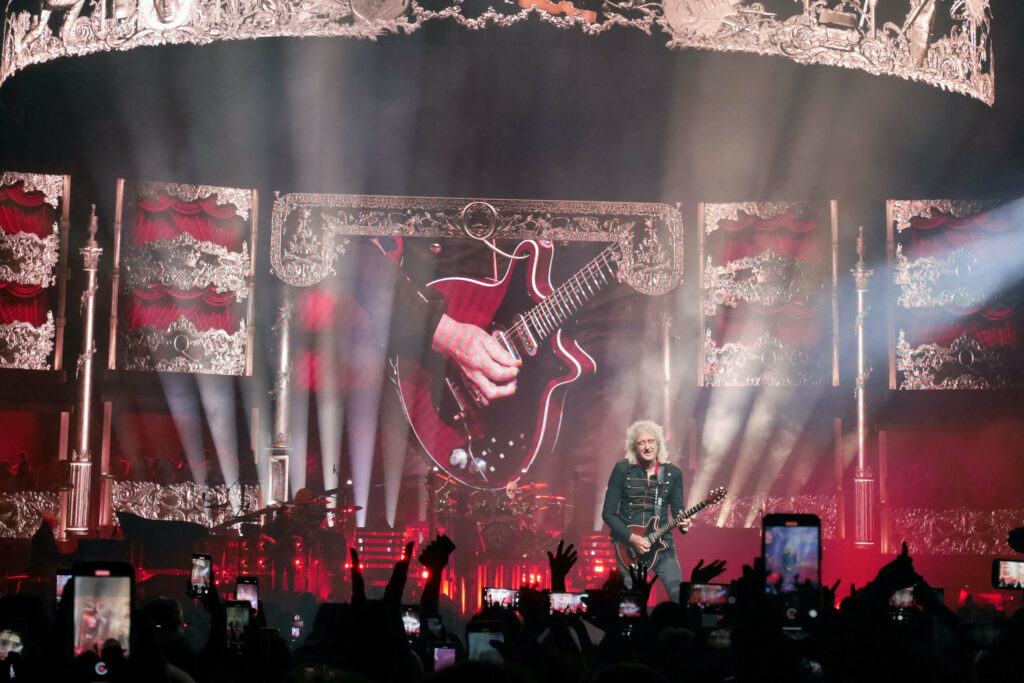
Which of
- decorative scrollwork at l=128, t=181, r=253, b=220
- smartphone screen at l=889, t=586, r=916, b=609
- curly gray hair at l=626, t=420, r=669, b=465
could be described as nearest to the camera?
smartphone screen at l=889, t=586, r=916, b=609

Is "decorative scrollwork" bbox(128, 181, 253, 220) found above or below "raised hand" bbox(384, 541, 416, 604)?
above

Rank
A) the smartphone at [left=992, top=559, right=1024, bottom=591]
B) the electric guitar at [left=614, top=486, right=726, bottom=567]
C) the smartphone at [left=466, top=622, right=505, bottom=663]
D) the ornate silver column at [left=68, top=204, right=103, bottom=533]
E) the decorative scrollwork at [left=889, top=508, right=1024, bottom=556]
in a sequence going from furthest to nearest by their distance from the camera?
the decorative scrollwork at [left=889, top=508, right=1024, bottom=556] → the ornate silver column at [left=68, top=204, right=103, bottom=533] → the electric guitar at [left=614, top=486, right=726, bottom=567] → the smartphone at [left=992, top=559, right=1024, bottom=591] → the smartphone at [left=466, top=622, right=505, bottom=663]

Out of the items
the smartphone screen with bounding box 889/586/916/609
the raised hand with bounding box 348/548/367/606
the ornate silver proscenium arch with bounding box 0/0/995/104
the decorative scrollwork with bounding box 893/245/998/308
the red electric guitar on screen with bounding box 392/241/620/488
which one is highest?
the ornate silver proscenium arch with bounding box 0/0/995/104

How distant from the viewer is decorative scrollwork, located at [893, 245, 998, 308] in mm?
15992

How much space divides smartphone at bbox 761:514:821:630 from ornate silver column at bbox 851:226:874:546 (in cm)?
1273

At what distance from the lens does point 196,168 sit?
16.1 metres

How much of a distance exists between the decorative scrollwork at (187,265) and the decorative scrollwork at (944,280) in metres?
9.20

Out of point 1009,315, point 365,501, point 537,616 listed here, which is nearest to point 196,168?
point 365,501

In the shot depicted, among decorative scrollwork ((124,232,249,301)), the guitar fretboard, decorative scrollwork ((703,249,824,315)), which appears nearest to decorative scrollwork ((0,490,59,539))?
decorative scrollwork ((124,232,249,301))

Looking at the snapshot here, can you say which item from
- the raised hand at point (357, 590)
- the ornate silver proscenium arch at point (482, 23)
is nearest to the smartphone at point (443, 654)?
the raised hand at point (357, 590)

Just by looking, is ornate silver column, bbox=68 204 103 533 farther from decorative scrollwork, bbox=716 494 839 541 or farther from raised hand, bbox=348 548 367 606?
raised hand, bbox=348 548 367 606

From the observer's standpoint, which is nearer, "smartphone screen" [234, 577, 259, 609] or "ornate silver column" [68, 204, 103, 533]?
"smartphone screen" [234, 577, 259, 609]

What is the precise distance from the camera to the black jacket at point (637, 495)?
29.6ft

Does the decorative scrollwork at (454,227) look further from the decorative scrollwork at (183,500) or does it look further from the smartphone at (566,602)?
the smartphone at (566,602)
